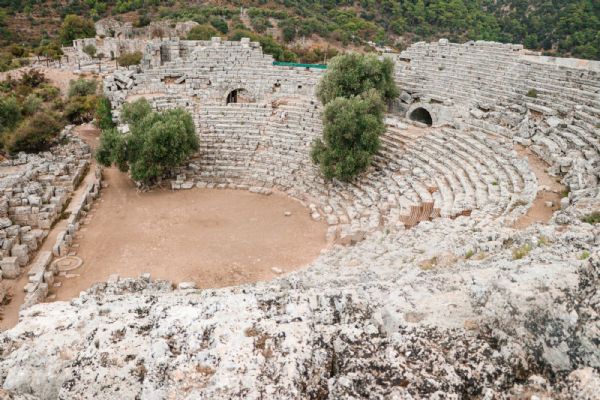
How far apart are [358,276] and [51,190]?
1379cm

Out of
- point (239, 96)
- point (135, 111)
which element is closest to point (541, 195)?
point (135, 111)

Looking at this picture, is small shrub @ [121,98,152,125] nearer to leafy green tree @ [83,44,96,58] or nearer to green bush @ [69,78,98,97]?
green bush @ [69,78,98,97]

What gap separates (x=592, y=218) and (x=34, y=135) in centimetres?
2254

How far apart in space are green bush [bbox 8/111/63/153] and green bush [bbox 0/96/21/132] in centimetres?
284

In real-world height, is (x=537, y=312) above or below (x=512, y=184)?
above

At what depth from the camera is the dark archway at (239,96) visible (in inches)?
982

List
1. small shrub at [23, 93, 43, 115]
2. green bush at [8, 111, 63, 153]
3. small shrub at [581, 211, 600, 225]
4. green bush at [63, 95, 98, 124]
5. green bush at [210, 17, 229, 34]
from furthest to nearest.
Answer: green bush at [210, 17, 229, 34] < green bush at [63, 95, 98, 124] < small shrub at [23, 93, 43, 115] < green bush at [8, 111, 63, 153] < small shrub at [581, 211, 600, 225]

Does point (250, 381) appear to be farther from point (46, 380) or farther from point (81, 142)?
point (81, 142)

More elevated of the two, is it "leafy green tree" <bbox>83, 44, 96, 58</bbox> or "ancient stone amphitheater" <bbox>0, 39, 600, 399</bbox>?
"ancient stone amphitheater" <bbox>0, 39, 600, 399</bbox>

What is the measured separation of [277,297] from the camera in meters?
5.20

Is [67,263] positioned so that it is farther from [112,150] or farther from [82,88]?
[82,88]

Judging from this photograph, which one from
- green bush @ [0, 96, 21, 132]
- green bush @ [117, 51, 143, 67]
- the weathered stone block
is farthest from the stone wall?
green bush @ [117, 51, 143, 67]

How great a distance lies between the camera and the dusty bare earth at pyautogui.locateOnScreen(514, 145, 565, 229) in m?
11.3

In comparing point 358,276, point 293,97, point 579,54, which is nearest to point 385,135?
point 293,97
